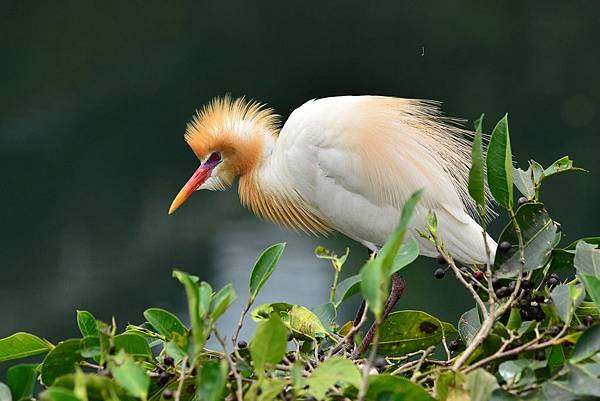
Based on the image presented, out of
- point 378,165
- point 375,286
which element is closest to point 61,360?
point 375,286

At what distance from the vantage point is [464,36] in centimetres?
490

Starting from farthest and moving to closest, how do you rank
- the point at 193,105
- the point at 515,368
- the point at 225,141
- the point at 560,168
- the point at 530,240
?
the point at 193,105 < the point at 225,141 < the point at 560,168 < the point at 530,240 < the point at 515,368

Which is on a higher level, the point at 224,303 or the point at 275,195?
the point at 224,303

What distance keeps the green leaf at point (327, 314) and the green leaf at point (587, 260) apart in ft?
0.81

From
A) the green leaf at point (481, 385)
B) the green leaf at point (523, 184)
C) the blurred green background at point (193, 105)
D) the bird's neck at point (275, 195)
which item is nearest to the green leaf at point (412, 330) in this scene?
the green leaf at point (523, 184)

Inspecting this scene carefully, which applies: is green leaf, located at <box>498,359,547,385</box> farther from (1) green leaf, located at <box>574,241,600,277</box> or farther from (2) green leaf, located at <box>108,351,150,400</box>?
(2) green leaf, located at <box>108,351,150,400</box>

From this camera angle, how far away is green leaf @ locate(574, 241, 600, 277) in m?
0.57

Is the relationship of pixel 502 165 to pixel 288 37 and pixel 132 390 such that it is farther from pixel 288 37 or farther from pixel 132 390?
pixel 288 37

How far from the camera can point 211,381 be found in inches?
18.2

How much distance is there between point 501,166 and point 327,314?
22 cm

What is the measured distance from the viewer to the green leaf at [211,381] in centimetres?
46

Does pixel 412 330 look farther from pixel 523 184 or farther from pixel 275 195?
pixel 275 195

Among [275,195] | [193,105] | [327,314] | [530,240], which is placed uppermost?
[530,240]

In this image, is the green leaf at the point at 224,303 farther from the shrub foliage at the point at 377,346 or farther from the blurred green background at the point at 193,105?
the blurred green background at the point at 193,105
